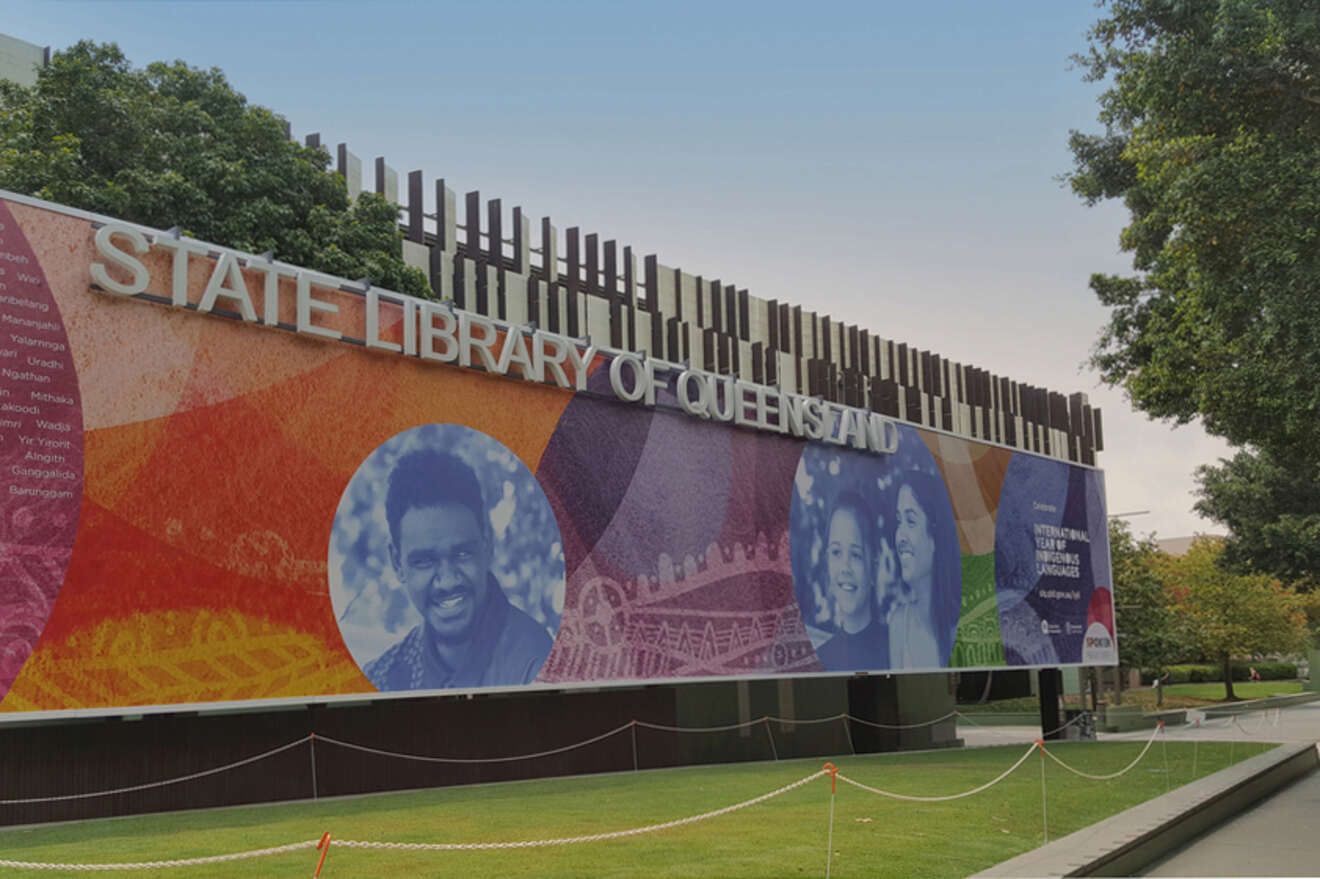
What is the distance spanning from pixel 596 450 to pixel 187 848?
10.7 metres

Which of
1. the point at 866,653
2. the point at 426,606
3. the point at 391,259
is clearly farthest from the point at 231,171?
the point at 866,653

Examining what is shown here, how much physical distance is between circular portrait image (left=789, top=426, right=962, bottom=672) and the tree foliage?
2377 cm

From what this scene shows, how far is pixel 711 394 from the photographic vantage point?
74.5ft

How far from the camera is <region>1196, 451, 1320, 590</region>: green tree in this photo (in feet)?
166

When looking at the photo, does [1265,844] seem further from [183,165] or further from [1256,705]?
[1256,705]

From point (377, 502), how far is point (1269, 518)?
155ft

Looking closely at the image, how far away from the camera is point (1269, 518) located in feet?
173

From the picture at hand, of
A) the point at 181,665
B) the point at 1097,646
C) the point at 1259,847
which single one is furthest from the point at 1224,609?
the point at 181,665

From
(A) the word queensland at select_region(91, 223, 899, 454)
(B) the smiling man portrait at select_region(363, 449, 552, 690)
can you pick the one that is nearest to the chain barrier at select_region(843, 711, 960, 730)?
(A) the word queensland at select_region(91, 223, 899, 454)

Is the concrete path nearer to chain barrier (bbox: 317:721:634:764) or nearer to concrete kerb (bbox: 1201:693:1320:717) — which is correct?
chain barrier (bbox: 317:721:634:764)

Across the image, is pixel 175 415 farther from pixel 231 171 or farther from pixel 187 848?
pixel 231 171

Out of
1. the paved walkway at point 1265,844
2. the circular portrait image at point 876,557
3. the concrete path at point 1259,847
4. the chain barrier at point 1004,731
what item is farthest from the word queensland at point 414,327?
the chain barrier at point 1004,731

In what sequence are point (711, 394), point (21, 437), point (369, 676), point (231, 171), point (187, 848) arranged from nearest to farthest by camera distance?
point (187, 848) < point (21, 437) < point (369, 676) < point (711, 394) < point (231, 171)

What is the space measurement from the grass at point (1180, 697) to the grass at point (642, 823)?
1014 inches
